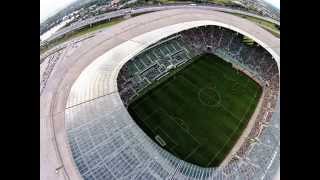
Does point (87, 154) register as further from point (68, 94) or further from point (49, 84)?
point (49, 84)

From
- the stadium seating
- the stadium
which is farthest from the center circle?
the stadium seating

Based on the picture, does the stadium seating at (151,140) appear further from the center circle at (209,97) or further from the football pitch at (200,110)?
the center circle at (209,97)

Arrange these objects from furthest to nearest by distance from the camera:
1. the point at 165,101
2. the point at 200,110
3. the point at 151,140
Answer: the point at 200,110 → the point at 165,101 → the point at 151,140

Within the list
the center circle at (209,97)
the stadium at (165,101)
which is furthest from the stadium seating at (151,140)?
the center circle at (209,97)

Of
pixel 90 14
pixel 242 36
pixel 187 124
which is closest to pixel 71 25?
pixel 90 14

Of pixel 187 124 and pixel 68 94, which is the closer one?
pixel 68 94

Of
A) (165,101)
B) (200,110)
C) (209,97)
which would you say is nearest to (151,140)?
(165,101)

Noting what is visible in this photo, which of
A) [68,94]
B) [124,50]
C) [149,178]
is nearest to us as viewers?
[149,178]

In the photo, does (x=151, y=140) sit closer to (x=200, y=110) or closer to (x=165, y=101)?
(x=165, y=101)
